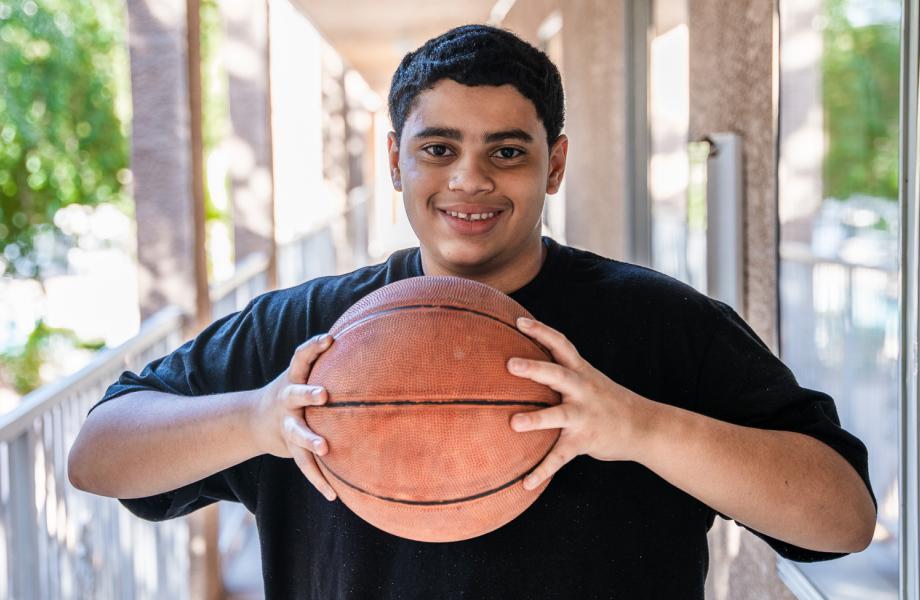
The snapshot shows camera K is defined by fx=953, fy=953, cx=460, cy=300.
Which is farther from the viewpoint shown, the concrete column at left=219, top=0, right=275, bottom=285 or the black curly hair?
the concrete column at left=219, top=0, right=275, bottom=285

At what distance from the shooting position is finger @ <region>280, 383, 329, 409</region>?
4.60 feet

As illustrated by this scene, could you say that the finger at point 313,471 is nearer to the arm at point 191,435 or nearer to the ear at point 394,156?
the arm at point 191,435

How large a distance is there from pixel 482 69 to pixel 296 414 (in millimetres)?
716

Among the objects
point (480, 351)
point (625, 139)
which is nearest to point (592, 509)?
point (480, 351)

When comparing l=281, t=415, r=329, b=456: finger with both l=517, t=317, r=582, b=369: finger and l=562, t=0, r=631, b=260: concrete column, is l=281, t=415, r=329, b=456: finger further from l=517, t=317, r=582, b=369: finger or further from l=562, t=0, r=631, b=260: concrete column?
l=562, t=0, r=631, b=260: concrete column

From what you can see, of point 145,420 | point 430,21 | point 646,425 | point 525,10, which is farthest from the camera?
point 430,21

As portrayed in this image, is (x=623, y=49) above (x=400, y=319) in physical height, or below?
above

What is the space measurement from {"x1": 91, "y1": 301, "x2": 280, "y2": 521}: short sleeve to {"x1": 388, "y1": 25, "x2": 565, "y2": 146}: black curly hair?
0.51m

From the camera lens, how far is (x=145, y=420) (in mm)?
1723

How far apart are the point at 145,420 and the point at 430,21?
12.0 meters

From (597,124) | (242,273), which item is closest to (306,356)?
(242,273)

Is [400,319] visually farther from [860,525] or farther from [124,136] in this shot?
[124,136]

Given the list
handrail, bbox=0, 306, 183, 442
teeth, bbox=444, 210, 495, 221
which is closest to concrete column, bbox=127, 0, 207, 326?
handrail, bbox=0, 306, 183, 442

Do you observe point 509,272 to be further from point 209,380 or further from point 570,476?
point 209,380
